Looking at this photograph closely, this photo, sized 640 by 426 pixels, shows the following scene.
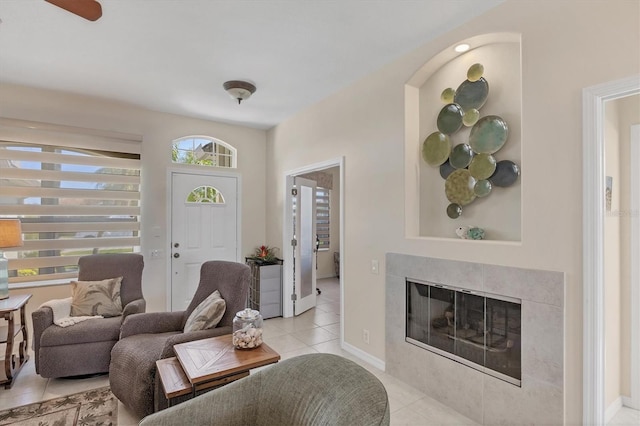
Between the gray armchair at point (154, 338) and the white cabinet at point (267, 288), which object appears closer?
the gray armchair at point (154, 338)

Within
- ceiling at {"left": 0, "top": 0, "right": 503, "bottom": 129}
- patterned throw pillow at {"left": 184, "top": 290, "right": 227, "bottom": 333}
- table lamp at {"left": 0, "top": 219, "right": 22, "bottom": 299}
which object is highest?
ceiling at {"left": 0, "top": 0, "right": 503, "bottom": 129}

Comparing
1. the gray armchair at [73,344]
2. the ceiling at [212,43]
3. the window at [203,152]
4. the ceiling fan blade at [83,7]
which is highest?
the ceiling at [212,43]

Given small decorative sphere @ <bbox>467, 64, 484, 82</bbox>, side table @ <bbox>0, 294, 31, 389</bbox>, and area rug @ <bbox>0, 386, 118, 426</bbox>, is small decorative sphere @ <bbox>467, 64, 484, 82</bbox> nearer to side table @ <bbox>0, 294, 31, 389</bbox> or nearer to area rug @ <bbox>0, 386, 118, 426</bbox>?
area rug @ <bbox>0, 386, 118, 426</bbox>

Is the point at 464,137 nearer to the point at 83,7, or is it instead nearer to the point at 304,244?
the point at 83,7

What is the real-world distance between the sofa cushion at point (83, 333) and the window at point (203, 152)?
7.81ft

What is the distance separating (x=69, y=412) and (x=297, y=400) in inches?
84.6

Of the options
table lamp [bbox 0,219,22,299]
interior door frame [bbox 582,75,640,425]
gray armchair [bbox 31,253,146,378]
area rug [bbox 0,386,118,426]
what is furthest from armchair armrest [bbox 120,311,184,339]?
interior door frame [bbox 582,75,640,425]

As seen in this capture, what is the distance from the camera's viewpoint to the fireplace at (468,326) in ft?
6.96

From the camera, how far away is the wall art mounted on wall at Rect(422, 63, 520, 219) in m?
2.34

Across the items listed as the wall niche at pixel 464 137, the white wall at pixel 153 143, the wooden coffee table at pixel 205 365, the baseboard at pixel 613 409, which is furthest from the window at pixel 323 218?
the baseboard at pixel 613 409

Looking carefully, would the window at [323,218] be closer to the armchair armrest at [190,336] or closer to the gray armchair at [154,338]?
the gray armchair at [154,338]

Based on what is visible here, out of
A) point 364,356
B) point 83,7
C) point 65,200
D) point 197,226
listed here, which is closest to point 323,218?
point 197,226

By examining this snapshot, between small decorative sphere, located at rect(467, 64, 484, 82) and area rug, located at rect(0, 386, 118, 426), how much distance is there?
3.57m

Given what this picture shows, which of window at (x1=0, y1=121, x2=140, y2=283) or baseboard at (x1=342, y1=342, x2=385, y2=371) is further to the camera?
window at (x1=0, y1=121, x2=140, y2=283)
